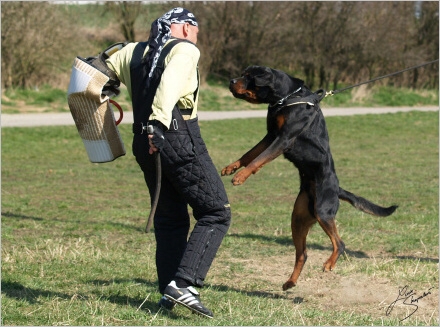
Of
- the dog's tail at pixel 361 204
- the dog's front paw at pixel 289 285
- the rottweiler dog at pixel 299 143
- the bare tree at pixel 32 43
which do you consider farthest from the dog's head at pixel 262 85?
the bare tree at pixel 32 43

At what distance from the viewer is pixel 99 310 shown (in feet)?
14.3

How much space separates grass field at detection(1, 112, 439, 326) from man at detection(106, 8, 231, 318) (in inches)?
12.4

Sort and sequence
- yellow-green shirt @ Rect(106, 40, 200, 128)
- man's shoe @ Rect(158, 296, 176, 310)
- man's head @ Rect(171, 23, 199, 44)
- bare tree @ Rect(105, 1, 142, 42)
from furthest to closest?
bare tree @ Rect(105, 1, 142, 42) → man's shoe @ Rect(158, 296, 176, 310) → man's head @ Rect(171, 23, 199, 44) → yellow-green shirt @ Rect(106, 40, 200, 128)

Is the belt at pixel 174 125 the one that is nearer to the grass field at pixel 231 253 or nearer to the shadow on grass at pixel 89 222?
the grass field at pixel 231 253

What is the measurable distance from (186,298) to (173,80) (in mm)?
1277

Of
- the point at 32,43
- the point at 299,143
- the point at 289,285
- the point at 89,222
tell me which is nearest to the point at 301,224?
the point at 289,285

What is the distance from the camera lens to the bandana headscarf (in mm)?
4281

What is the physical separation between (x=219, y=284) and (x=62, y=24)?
716 inches

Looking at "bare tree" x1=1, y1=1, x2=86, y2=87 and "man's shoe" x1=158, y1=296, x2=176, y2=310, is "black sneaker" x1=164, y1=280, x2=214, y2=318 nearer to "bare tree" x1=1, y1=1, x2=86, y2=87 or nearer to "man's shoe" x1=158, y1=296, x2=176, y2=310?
"man's shoe" x1=158, y1=296, x2=176, y2=310

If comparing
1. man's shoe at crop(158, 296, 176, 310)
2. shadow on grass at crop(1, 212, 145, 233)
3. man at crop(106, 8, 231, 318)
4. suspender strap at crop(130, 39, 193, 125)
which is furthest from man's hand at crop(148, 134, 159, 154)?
shadow on grass at crop(1, 212, 145, 233)

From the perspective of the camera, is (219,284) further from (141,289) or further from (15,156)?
(15,156)

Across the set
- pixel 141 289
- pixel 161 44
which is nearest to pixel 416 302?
pixel 141 289

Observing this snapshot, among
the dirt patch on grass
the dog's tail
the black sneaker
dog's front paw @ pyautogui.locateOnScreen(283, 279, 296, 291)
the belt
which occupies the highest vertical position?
the belt

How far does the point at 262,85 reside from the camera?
4.97 metres
